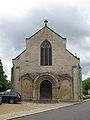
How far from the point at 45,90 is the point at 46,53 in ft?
18.9

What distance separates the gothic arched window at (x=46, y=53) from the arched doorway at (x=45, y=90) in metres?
3.11

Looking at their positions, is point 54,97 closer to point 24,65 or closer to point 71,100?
point 71,100

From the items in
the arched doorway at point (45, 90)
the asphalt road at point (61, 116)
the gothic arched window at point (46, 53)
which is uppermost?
the gothic arched window at point (46, 53)

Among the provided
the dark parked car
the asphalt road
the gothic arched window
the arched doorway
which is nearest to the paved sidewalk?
the asphalt road

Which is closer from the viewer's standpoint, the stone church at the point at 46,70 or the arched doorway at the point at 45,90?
the stone church at the point at 46,70

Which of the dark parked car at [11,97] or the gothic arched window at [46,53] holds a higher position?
the gothic arched window at [46,53]

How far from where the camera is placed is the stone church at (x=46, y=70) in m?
45.2

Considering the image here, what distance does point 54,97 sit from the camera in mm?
44812

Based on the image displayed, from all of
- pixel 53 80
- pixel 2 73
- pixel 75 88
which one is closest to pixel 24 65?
pixel 53 80

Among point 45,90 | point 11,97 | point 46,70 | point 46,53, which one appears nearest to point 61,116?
point 11,97

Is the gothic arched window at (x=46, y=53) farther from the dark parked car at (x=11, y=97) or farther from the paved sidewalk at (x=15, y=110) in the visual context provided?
the paved sidewalk at (x=15, y=110)

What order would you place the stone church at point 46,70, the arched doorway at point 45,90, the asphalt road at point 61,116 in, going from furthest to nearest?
the arched doorway at point 45,90 → the stone church at point 46,70 → the asphalt road at point 61,116

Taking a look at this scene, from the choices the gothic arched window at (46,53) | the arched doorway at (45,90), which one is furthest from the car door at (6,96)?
the gothic arched window at (46,53)

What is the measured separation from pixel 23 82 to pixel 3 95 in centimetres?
873
